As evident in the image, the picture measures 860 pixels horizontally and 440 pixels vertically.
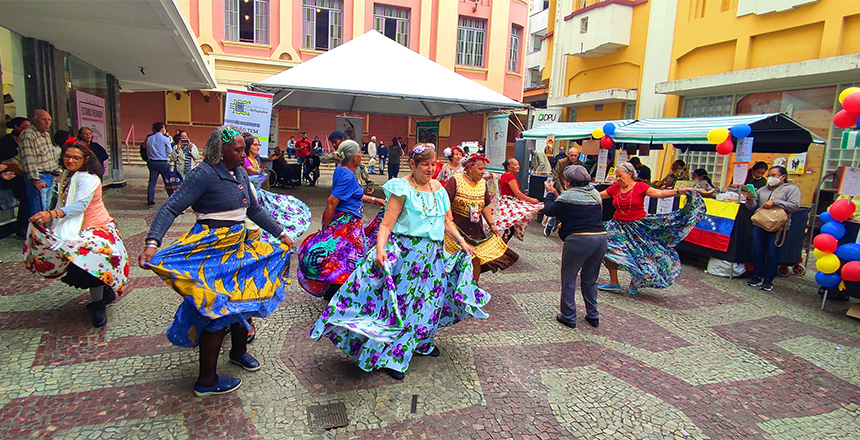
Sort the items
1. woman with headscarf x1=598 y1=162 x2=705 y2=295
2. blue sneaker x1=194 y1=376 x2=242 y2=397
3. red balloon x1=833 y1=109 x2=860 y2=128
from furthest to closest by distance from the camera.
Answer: woman with headscarf x1=598 y1=162 x2=705 y2=295 < red balloon x1=833 y1=109 x2=860 y2=128 < blue sneaker x1=194 y1=376 x2=242 y2=397

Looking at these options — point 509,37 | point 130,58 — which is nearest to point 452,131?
point 509,37

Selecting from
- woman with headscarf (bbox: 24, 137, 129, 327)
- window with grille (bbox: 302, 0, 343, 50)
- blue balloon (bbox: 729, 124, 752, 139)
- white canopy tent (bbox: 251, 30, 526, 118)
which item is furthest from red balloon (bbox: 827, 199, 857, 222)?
window with grille (bbox: 302, 0, 343, 50)

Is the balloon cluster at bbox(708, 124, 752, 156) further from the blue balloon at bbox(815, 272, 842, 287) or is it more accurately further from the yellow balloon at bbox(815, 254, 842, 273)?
the blue balloon at bbox(815, 272, 842, 287)

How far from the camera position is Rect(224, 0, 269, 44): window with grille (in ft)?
75.6

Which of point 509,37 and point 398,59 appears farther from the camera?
point 509,37

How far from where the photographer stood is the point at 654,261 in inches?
240

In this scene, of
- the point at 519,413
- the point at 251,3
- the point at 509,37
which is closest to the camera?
the point at 519,413

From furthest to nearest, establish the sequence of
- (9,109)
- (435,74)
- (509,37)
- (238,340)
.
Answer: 1. (509,37)
2. (435,74)
3. (9,109)
4. (238,340)

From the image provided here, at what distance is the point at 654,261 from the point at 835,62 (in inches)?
283

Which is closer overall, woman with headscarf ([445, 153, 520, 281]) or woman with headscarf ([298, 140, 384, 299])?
woman with headscarf ([298, 140, 384, 299])

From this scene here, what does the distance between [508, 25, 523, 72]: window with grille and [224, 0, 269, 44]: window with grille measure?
542 inches

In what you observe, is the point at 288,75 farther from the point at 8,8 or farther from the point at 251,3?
the point at 251,3

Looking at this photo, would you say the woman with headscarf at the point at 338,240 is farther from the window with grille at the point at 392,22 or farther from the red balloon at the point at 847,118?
the window with grille at the point at 392,22

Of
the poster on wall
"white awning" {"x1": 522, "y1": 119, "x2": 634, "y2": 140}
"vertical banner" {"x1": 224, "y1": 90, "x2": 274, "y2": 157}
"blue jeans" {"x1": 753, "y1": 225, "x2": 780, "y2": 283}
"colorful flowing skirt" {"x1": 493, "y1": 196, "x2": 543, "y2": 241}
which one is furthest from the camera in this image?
"white awning" {"x1": 522, "y1": 119, "x2": 634, "y2": 140}
